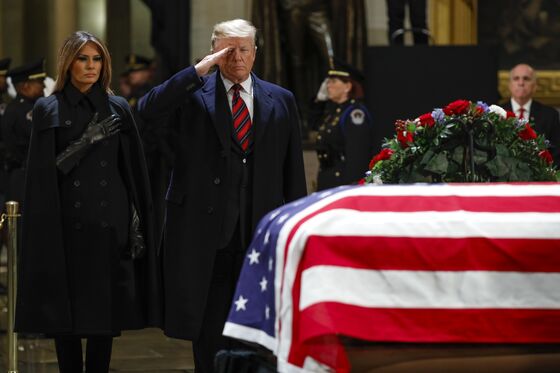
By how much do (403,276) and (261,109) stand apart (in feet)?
5.32

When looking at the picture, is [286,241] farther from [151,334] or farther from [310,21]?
[310,21]

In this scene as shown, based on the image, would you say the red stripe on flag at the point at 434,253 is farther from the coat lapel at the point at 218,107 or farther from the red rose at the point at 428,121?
the coat lapel at the point at 218,107

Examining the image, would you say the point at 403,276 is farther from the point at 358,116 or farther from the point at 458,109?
the point at 358,116

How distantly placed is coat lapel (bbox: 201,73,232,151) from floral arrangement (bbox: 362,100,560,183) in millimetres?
597

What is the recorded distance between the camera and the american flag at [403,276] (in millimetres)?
4344

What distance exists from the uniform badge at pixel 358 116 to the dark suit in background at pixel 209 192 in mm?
4169

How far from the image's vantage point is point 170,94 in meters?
5.77

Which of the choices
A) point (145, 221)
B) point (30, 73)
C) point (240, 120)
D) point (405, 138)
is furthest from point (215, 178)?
point (30, 73)

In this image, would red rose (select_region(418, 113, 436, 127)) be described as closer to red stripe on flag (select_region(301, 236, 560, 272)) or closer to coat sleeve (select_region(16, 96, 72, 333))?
red stripe on flag (select_region(301, 236, 560, 272))

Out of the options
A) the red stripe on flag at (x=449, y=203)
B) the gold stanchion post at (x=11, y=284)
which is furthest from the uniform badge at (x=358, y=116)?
the red stripe on flag at (x=449, y=203)

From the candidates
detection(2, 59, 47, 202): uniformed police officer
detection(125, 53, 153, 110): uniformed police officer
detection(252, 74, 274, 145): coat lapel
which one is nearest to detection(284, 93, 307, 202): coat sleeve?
detection(252, 74, 274, 145): coat lapel

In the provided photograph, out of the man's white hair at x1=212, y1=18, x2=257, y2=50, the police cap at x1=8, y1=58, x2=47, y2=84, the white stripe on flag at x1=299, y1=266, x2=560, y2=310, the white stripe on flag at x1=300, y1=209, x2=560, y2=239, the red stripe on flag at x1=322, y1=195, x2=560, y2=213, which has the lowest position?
the white stripe on flag at x1=299, y1=266, x2=560, y2=310

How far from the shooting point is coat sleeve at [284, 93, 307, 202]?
5.96m

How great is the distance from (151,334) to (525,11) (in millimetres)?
6175
